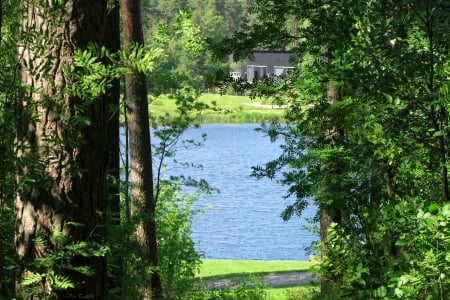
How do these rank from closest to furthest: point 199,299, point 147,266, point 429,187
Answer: point 429,187, point 147,266, point 199,299

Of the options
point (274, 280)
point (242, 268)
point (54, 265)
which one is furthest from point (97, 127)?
point (242, 268)

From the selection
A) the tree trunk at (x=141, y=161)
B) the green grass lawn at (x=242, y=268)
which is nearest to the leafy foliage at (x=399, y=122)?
the tree trunk at (x=141, y=161)

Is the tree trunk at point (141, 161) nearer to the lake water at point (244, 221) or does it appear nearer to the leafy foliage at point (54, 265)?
the lake water at point (244, 221)

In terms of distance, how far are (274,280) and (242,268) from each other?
1.96 metres

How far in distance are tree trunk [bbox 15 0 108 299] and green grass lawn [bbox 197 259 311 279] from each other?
1170cm

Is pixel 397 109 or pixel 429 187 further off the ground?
pixel 397 109

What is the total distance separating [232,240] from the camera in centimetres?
2259

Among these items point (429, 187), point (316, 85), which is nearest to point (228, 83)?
point (316, 85)

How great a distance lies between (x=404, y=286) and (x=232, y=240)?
19.9 metres

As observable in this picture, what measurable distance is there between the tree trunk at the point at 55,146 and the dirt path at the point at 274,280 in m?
10.0

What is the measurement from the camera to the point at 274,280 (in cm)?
1438

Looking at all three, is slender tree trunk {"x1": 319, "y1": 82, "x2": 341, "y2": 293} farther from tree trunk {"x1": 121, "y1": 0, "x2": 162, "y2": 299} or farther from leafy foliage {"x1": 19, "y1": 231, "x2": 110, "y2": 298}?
leafy foliage {"x1": 19, "y1": 231, "x2": 110, "y2": 298}

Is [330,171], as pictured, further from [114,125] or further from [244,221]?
[244,221]

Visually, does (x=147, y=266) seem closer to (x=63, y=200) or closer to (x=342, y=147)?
(x=342, y=147)
